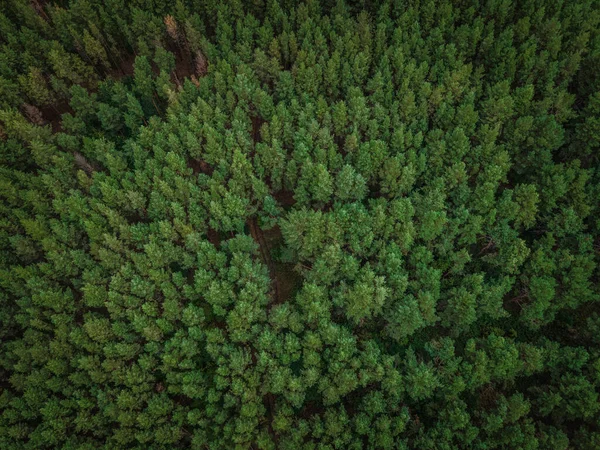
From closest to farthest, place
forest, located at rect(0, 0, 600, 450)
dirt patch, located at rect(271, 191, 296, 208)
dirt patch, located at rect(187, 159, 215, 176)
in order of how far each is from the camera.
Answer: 1. forest, located at rect(0, 0, 600, 450)
2. dirt patch, located at rect(187, 159, 215, 176)
3. dirt patch, located at rect(271, 191, 296, 208)

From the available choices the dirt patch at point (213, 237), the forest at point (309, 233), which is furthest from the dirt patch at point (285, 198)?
the dirt patch at point (213, 237)

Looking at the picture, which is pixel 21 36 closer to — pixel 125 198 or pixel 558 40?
pixel 125 198

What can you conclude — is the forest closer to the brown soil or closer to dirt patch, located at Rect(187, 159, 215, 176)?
the brown soil

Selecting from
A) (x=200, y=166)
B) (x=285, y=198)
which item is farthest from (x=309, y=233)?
(x=200, y=166)

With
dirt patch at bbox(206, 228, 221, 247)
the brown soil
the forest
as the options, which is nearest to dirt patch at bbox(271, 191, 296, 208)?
the forest

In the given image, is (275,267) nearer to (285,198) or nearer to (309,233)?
(309,233)

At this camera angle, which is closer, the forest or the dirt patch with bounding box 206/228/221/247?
the forest

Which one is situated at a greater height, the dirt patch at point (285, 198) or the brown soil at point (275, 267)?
the dirt patch at point (285, 198)

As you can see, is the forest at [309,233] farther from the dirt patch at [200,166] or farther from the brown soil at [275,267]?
the dirt patch at [200,166]
